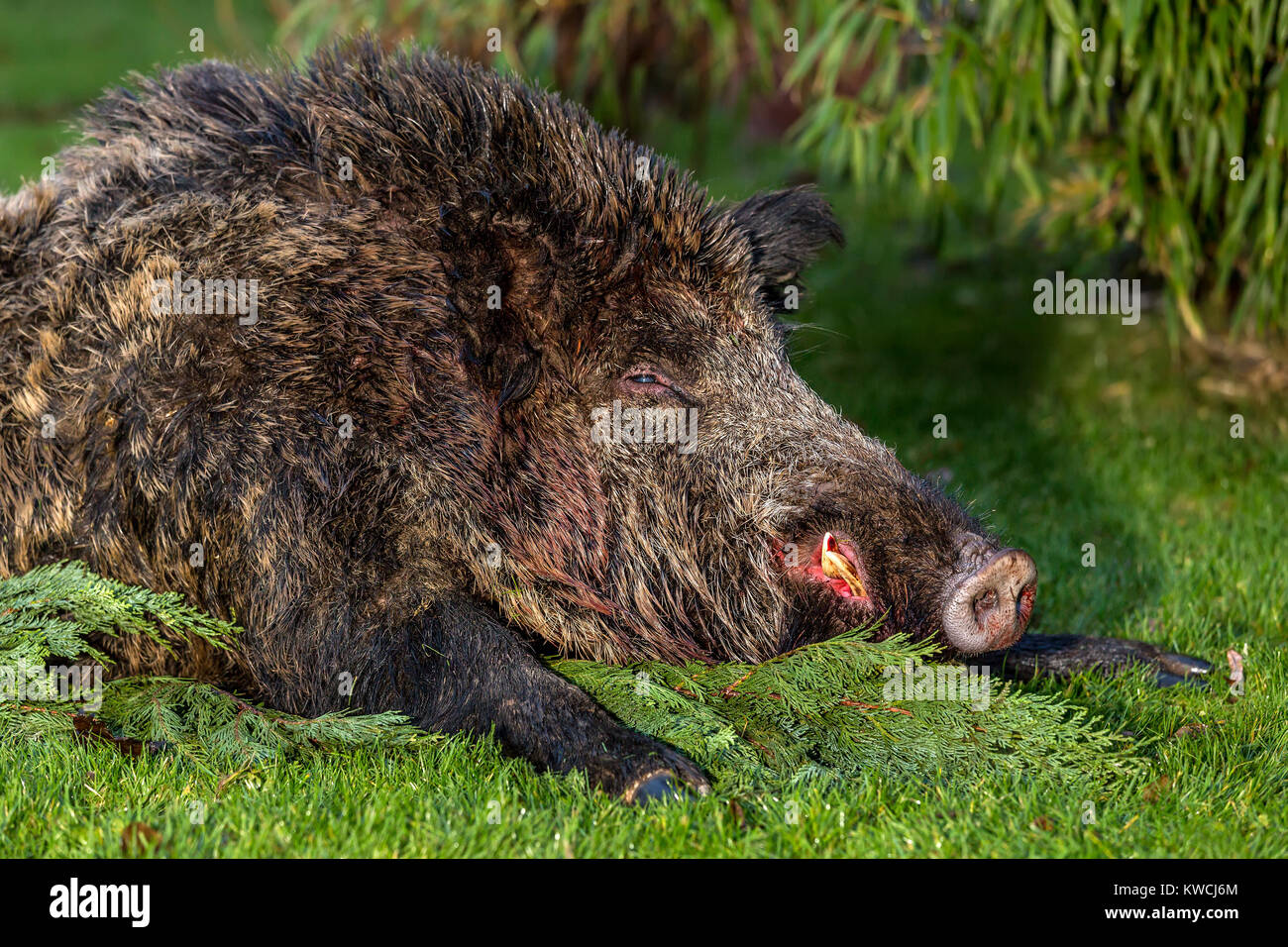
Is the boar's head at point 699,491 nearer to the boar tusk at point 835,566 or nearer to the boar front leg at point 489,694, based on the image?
the boar tusk at point 835,566

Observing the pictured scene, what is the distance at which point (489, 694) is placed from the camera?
131 inches

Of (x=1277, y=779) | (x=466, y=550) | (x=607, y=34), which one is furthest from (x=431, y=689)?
(x=607, y=34)

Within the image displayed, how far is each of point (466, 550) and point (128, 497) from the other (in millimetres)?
942

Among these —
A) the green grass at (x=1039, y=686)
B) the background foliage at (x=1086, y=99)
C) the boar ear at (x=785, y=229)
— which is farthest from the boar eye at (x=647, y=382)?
the background foliage at (x=1086, y=99)

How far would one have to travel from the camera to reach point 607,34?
7699mm

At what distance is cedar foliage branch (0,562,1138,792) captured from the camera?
326 cm

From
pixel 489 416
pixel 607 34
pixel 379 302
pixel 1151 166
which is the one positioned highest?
pixel 607 34

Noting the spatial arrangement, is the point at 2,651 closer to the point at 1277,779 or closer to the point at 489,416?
the point at 489,416

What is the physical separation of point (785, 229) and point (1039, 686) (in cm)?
166

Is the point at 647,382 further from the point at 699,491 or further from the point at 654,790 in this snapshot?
the point at 654,790

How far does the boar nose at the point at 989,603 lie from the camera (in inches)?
132

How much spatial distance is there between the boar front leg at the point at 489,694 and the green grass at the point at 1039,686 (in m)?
0.08

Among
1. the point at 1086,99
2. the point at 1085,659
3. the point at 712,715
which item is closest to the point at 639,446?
the point at 712,715
